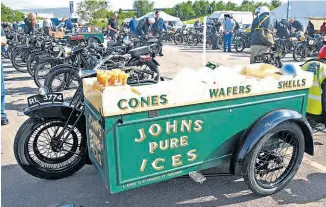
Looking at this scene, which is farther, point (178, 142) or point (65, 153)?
point (65, 153)

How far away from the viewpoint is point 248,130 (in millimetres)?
2773

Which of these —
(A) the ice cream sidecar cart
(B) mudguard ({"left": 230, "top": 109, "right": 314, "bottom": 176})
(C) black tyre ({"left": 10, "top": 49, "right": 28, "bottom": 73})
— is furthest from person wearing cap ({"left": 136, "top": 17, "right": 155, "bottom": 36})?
(B) mudguard ({"left": 230, "top": 109, "right": 314, "bottom": 176})

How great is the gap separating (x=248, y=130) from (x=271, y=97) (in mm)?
376

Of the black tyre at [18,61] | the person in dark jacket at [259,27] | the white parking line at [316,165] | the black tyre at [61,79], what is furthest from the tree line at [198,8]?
the white parking line at [316,165]

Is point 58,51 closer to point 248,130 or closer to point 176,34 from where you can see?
point 248,130

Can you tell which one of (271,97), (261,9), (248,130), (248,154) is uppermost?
(261,9)

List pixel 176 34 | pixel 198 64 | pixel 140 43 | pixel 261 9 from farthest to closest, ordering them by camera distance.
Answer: pixel 176 34
pixel 198 64
pixel 140 43
pixel 261 9

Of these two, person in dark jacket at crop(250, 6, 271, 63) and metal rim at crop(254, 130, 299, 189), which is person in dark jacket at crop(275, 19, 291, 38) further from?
metal rim at crop(254, 130, 299, 189)

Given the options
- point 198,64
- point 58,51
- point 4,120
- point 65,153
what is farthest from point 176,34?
point 65,153

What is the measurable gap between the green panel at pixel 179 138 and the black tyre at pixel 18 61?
26.2 feet

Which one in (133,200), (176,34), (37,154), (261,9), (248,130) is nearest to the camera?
(248,130)

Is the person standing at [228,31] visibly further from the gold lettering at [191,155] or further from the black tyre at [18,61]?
the gold lettering at [191,155]

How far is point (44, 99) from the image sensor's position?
3.27 meters

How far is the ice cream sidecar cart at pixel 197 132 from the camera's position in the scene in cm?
234
